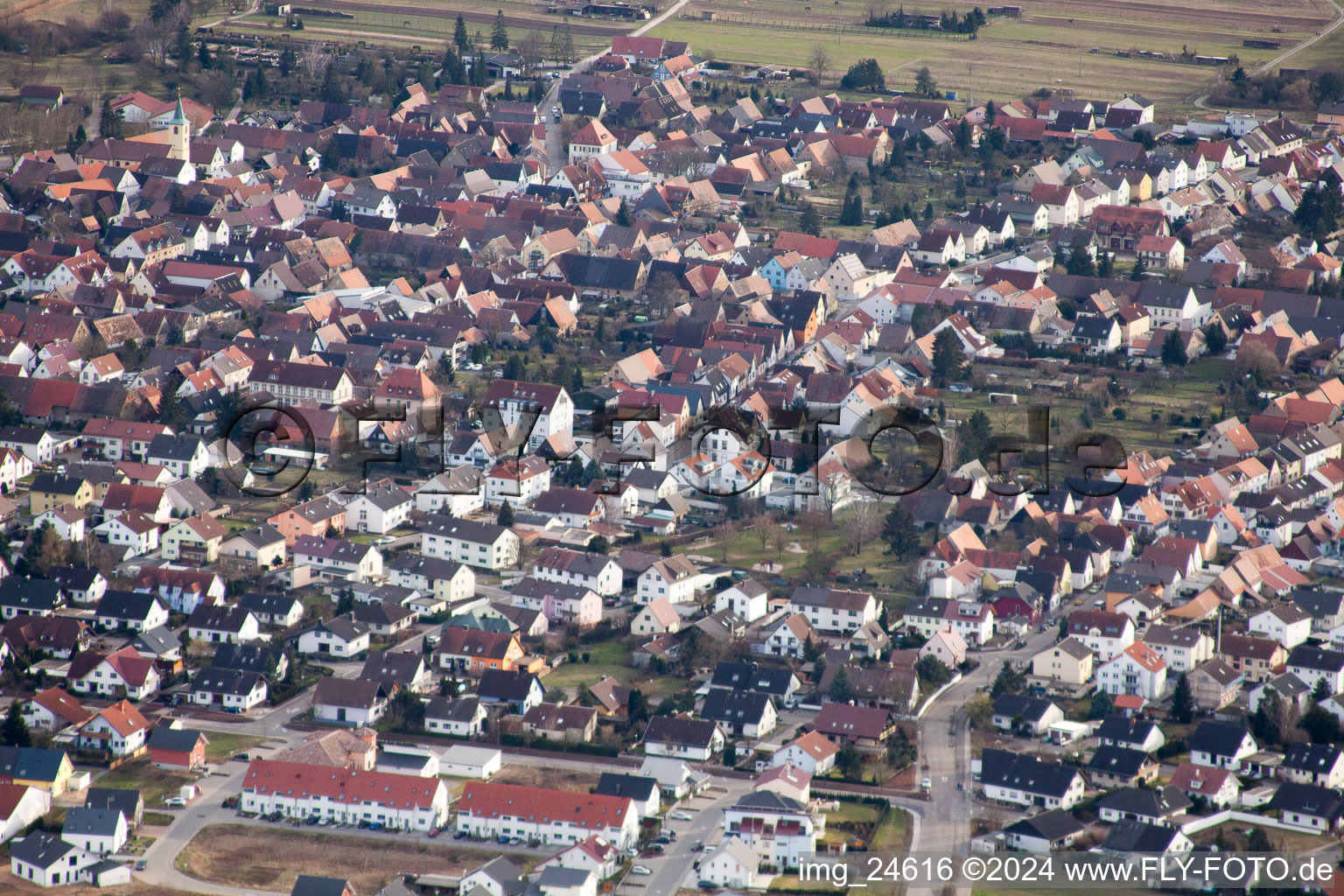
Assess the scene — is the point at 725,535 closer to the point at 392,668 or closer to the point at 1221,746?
the point at 392,668

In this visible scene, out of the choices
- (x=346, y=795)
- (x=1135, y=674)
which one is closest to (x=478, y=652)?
(x=346, y=795)

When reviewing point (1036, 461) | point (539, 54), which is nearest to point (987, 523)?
point (1036, 461)

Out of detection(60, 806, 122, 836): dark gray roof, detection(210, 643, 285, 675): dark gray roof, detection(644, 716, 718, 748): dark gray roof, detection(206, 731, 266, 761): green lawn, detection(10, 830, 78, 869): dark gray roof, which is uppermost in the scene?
detection(644, 716, 718, 748): dark gray roof

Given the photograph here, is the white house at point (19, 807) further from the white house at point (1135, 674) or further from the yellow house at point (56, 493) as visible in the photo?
the white house at point (1135, 674)

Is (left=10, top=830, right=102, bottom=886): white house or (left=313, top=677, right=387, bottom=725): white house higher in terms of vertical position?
(left=313, top=677, right=387, bottom=725): white house

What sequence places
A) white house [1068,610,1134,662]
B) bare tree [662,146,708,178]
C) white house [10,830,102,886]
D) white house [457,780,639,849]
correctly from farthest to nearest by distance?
1. bare tree [662,146,708,178]
2. white house [1068,610,1134,662]
3. white house [457,780,639,849]
4. white house [10,830,102,886]

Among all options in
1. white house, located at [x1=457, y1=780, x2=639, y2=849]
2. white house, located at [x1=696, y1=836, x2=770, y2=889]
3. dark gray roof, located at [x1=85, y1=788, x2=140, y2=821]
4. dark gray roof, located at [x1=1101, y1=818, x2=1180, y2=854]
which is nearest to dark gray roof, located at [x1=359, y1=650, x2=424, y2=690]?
white house, located at [x1=457, y1=780, x2=639, y2=849]

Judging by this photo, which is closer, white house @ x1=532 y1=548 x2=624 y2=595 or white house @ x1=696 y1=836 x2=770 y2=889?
white house @ x1=696 y1=836 x2=770 y2=889

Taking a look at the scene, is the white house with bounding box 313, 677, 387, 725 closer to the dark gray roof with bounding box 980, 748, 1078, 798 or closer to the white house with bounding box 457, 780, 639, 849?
the white house with bounding box 457, 780, 639, 849
